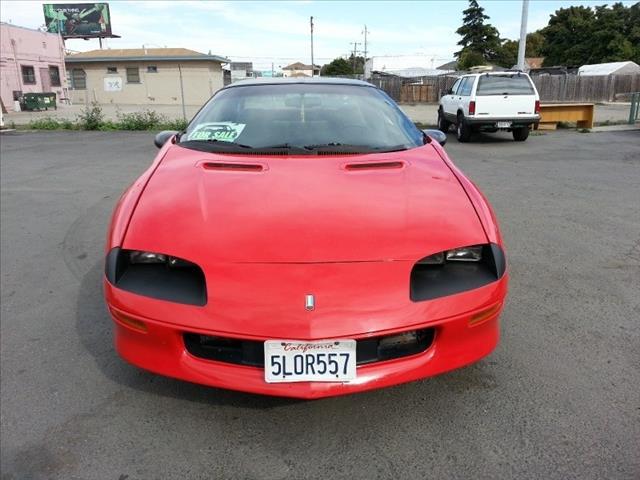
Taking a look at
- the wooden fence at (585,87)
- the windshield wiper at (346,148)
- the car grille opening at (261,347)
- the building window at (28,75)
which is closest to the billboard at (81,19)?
the building window at (28,75)

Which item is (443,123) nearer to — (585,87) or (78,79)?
(585,87)

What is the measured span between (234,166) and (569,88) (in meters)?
37.8

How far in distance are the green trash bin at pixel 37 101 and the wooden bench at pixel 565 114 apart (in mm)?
27155

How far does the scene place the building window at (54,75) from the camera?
3444 cm

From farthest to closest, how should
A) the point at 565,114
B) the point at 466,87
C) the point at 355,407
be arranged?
1. the point at 565,114
2. the point at 466,87
3. the point at 355,407

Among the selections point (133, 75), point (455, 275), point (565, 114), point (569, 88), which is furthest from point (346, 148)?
point (133, 75)

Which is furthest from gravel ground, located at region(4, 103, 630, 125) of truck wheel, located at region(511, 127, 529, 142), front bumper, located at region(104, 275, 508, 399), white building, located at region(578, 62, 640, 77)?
front bumper, located at region(104, 275, 508, 399)

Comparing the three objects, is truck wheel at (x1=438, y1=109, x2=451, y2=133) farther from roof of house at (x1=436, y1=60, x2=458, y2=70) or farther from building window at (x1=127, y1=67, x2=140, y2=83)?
roof of house at (x1=436, y1=60, x2=458, y2=70)

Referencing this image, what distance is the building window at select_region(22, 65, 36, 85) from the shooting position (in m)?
31.2

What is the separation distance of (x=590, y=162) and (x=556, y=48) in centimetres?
5877

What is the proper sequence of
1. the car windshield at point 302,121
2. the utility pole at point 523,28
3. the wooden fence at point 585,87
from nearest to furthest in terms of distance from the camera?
the car windshield at point 302,121
the utility pole at point 523,28
the wooden fence at point 585,87

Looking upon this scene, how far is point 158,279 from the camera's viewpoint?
2072mm

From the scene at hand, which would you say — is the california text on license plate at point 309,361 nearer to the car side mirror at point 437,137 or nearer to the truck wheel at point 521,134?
the car side mirror at point 437,137

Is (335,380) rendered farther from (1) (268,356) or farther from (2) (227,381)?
(2) (227,381)
